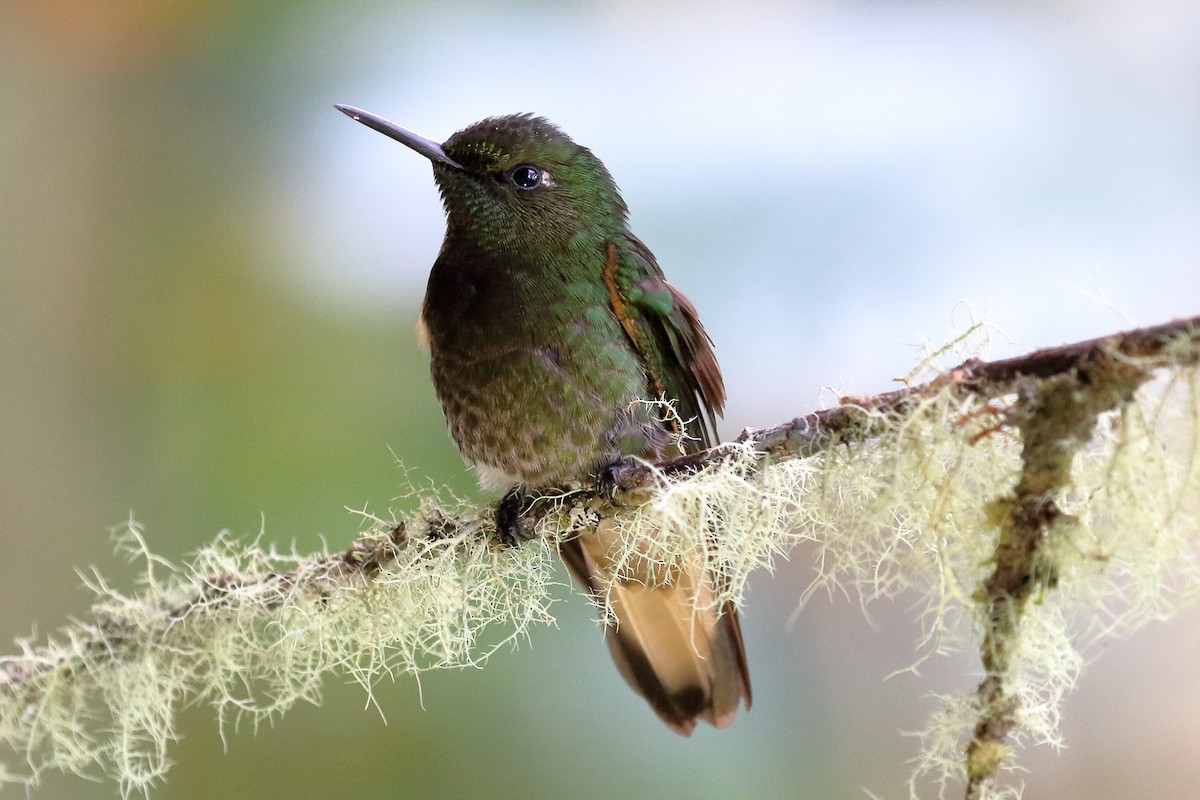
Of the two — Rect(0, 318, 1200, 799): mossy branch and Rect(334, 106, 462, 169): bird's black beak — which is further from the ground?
Rect(334, 106, 462, 169): bird's black beak

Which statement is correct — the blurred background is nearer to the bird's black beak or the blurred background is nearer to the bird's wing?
the bird's wing

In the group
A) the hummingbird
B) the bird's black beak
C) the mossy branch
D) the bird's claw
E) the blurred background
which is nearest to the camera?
the mossy branch

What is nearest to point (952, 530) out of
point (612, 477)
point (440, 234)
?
point (612, 477)

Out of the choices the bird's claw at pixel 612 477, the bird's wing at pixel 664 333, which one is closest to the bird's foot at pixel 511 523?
the bird's claw at pixel 612 477

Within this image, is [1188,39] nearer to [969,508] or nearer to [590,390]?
[590,390]

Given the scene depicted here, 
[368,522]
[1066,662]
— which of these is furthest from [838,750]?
[1066,662]

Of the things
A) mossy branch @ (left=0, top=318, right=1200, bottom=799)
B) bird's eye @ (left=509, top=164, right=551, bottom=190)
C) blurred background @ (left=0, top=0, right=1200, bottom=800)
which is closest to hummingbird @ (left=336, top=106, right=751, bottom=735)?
bird's eye @ (left=509, top=164, right=551, bottom=190)

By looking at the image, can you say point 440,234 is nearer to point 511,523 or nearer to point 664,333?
point 664,333

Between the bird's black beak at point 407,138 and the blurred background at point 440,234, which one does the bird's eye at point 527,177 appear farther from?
the blurred background at point 440,234
